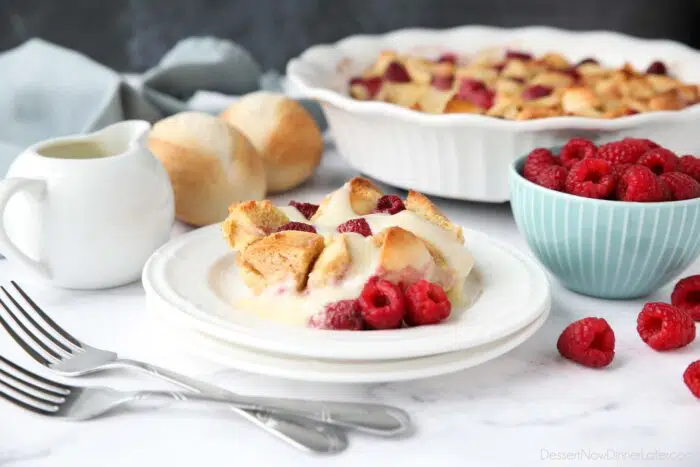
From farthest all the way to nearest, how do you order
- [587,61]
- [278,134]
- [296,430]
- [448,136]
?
1. [587,61]
2. [278,134]
3. [448,136]
4. [296,430]

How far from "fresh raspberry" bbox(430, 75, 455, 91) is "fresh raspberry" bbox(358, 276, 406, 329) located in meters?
0.74

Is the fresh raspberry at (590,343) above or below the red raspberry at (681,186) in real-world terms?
below

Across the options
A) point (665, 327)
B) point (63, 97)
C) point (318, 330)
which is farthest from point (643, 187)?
point (63, 97)

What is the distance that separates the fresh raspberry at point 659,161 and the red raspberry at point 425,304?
0.98 feet

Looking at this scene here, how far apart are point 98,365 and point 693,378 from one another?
523 mm

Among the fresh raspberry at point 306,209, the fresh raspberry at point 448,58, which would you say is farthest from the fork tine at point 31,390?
the fresh raspberry at point 448,58

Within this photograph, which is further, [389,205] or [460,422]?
[389,205]

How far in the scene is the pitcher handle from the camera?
0.88 metres

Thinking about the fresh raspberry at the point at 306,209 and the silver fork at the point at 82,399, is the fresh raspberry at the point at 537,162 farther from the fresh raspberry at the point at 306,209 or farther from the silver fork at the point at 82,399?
the silver fork at the point at 82,399

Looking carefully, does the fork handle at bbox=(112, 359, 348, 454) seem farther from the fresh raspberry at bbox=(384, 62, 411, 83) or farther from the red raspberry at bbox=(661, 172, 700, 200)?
the fresh raspberry at bbox=(384, 62, 411, 83)

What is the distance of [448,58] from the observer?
1649 millimetres

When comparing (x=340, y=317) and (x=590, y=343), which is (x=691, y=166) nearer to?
(x=590, y=343)

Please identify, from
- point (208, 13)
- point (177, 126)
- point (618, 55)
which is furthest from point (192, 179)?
point (208, 13)

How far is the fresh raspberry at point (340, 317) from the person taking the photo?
29.7 inches
